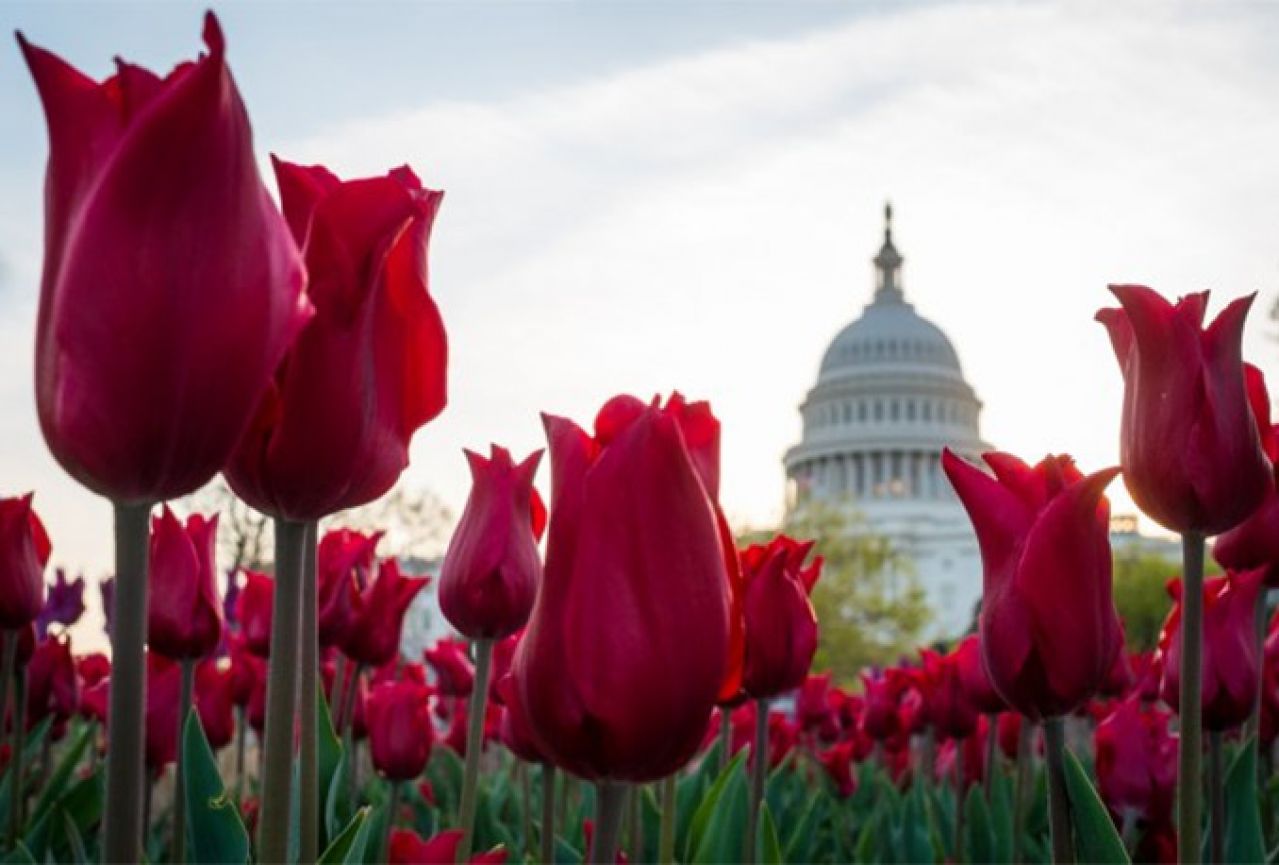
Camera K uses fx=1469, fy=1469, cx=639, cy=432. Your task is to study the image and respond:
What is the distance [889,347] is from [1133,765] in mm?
71404

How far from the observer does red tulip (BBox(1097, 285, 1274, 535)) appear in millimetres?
1400

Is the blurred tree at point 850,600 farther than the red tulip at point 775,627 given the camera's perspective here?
Yes

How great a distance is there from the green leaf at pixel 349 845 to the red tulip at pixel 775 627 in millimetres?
726

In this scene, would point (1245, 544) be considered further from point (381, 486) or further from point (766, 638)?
point (381, 486)

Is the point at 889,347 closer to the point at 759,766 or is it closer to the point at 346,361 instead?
the point at 759,766

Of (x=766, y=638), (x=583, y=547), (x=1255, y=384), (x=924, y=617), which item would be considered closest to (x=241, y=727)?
(x=766, y=638)

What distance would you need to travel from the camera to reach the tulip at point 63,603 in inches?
155

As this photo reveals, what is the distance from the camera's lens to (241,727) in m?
3.58

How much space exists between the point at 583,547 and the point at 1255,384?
1.04 m

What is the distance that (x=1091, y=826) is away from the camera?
1411 mm

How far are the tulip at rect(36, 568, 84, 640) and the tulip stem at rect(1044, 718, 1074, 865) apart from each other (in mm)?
3195

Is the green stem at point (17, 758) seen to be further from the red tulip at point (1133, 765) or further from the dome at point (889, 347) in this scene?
the dome at point (889, 347)

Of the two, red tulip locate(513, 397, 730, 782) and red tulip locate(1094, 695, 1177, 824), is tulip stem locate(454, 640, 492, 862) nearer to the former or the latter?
red tulip locate(513, 397, 730, 782)

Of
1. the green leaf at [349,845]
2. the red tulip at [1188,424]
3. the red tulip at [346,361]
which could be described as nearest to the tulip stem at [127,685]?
the red tulip at [346,361]
